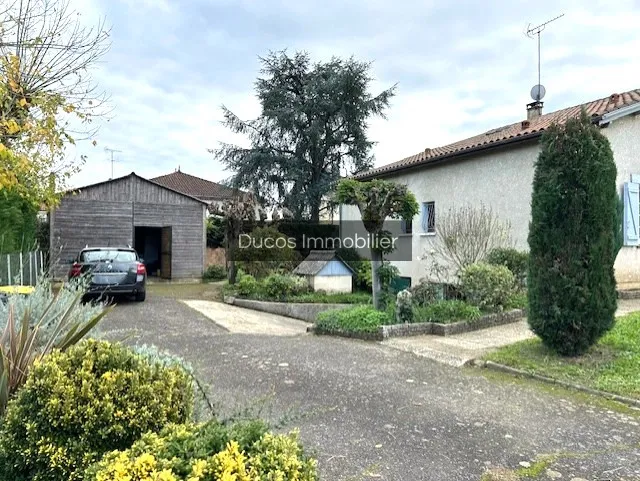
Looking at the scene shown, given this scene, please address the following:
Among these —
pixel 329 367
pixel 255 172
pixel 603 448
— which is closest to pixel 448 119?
pixel 255 172

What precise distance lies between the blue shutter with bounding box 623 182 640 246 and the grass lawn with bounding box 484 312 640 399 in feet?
16.2

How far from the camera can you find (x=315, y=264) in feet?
45.2

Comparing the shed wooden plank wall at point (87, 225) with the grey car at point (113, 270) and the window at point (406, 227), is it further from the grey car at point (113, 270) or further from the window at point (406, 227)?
the window at point (406, 227)

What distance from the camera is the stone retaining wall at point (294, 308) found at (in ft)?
38.3

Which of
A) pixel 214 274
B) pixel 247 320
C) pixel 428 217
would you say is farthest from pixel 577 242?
pixel 214 274

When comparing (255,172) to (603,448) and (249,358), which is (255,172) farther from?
(603,448)

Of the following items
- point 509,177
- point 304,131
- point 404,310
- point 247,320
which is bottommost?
point 247,320

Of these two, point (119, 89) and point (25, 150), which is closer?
point (25, 150)

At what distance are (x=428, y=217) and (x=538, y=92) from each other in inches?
253

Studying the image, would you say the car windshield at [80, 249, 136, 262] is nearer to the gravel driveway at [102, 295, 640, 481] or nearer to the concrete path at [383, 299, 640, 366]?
the gravel driveway at [102, 295, 640, 481]

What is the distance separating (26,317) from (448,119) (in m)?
15.1

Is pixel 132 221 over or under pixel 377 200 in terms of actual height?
over

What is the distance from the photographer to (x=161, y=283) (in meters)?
18.3

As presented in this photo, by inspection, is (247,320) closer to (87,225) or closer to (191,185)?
(87,225)
